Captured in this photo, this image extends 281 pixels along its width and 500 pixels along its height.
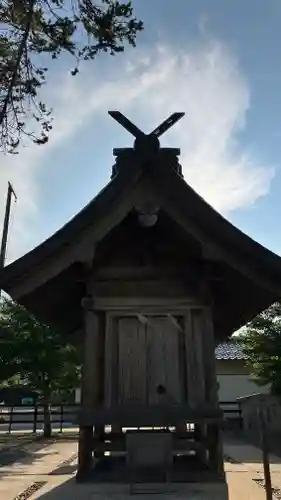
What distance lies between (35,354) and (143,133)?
14564 mm

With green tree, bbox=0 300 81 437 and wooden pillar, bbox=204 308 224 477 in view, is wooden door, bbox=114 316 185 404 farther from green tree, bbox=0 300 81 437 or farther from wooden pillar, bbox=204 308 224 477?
green tree, bbox=0 300 81 437

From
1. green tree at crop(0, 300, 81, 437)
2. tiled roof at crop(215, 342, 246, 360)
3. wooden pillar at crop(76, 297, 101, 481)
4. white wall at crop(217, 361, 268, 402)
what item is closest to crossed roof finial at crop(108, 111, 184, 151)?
wooden pillar at crop(76, 297, 101, 481)

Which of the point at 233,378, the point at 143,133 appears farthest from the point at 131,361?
the point at 233,378

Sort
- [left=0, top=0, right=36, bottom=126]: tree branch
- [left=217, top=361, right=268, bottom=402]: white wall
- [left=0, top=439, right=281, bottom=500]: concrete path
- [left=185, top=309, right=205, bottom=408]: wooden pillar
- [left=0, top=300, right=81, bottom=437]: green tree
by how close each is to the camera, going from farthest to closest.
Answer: [left=217, top=361, right=268, bottom=402]: white wall → [left=0, top=300, right=81, bottom=437]: green tree → [left=0, top=0, right=36, bottom=126]: tree branch → [left=185, top=309, right=205, bottom=408]: wooden pillar → [left=0, top=439, right=281, bottom=500]: concrete path

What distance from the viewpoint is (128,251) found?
4.53m

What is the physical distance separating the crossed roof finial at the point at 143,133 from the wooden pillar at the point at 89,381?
1576 mm

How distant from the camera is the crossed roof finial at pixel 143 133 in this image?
415 cm

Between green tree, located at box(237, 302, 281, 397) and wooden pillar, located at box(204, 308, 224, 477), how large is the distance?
9.60 metres

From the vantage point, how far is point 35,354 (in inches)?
674

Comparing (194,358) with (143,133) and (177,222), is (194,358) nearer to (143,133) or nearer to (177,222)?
(177,222)

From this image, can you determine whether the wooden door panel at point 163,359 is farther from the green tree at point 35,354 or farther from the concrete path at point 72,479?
the green tree at point 35,354

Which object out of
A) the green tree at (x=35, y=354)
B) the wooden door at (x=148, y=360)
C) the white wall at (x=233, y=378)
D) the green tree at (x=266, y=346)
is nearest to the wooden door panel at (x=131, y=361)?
the wooden door at (x=148, y=360)

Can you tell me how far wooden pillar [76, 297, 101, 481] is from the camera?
387 cm

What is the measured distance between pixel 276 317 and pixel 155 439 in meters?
10.7
